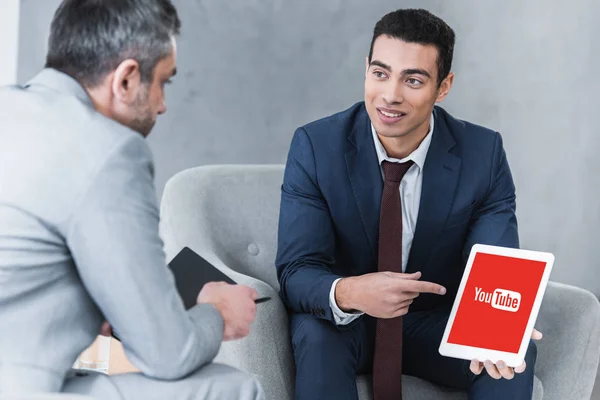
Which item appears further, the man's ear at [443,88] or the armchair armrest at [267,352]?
the man's ear at [443,88]

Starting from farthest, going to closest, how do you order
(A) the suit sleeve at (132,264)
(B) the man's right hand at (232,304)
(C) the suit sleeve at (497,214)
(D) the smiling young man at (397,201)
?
(C) the suit sleeve at (497,214)
(D) the smiling young man at (397,201)
(B) the man's right hand at (232,304)
(A) the suit sleeve at (132,264)

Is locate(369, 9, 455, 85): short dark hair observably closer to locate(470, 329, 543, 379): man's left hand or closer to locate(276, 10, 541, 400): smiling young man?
locate(276, 10, 541, 400): smiling young man

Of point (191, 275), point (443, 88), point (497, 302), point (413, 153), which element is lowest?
point (497, 302)

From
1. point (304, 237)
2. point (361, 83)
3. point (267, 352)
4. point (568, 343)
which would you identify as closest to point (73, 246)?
A: point (267, 352)

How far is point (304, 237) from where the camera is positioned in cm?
220

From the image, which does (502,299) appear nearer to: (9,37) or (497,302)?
(497,302)

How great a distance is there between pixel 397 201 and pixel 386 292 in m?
0.32

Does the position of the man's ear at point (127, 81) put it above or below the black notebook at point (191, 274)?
above

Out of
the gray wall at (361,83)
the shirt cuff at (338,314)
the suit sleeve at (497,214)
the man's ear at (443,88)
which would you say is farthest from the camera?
the gray wall at (361,83)

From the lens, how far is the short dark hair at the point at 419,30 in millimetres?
2287

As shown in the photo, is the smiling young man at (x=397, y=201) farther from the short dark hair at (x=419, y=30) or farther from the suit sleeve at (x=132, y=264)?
the suit sleeve at (x=132, y=264)

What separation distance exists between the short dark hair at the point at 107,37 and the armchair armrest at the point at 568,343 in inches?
53.8

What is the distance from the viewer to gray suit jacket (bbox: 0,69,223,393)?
1264mm

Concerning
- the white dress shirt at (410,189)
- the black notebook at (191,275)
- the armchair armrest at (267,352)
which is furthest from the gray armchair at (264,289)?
the black notebook at (191,275)
